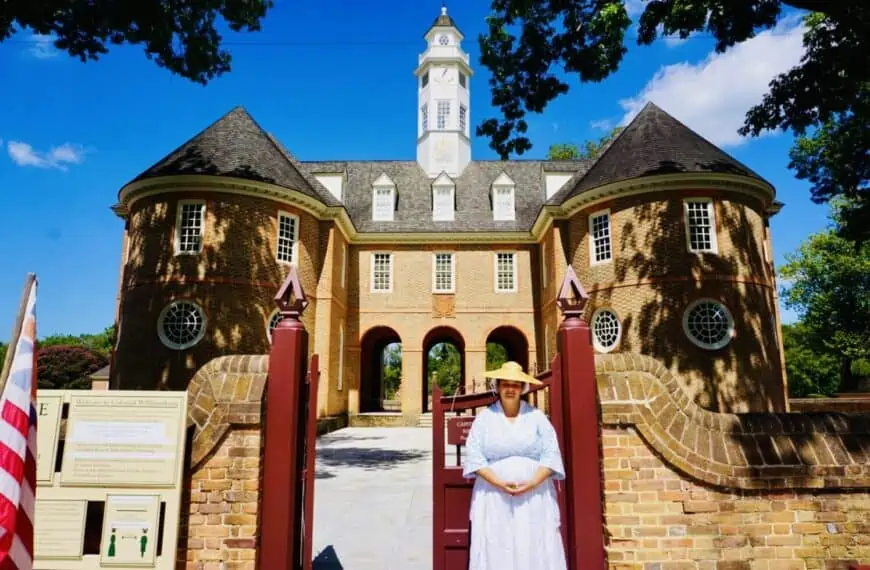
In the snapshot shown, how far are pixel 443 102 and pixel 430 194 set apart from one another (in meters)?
6.38

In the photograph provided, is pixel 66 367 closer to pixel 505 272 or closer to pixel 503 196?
pixel 505 272

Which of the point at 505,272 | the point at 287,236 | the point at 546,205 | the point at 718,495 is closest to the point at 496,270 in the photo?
the point at 505,272

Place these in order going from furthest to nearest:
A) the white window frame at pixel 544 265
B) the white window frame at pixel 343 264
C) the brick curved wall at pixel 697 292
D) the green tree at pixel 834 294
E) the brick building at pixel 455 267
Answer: the green tree at pixel 834 294 < the white window frame at pixel 343 264 < the white window frame at pixel 544 265 < the brick building at pixel 455 267 < the brick curved wall at pixel 697 292

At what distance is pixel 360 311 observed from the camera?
23.5 m

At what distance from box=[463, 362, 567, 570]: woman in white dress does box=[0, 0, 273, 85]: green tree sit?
10947 mm

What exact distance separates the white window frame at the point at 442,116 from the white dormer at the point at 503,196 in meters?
5.87

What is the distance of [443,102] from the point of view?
29516 millimetres

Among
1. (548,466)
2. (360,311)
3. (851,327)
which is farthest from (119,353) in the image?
(851,327)

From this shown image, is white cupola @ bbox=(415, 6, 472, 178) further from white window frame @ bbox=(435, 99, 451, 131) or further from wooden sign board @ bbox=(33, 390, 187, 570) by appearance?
wooden sign board @ bbox=(33, 390, 187, 570)

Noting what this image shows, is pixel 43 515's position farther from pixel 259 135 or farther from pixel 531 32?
pixel 259 135

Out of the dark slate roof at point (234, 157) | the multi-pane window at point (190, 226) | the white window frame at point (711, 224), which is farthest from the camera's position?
the dark slate roof at point (234, 157)

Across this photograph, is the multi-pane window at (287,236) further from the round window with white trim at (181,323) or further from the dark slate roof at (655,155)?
the dark slate roof at (655,155)

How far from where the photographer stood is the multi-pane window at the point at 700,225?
669 inches

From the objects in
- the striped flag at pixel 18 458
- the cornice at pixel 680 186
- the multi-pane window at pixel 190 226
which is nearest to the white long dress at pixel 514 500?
the striped flag at pixel 18 458
